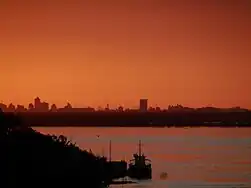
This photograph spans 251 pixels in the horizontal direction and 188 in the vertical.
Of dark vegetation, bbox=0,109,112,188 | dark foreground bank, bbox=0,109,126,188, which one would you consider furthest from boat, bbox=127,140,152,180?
dark vegetation, bbox=0,109,112,188

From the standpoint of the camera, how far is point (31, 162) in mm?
38312

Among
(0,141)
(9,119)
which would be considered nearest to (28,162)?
(0,141)

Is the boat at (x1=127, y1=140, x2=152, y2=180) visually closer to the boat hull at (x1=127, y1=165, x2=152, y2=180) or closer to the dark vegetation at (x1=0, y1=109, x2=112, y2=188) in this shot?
the boat hull at (x1=127, y1=165, x2=152, y2=180)

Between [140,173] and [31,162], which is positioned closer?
[31,162]

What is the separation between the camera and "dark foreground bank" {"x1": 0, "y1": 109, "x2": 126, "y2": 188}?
36188 millimetres

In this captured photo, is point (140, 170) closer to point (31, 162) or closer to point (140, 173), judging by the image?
point (140, 173)

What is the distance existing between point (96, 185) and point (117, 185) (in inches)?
957

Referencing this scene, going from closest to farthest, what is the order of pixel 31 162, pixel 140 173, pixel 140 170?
pixel 31 162, pixel 140 173, pixel 140 170

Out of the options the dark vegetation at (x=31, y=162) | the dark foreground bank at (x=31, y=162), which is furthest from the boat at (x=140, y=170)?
the dark vegetation at (x=31, y=162)

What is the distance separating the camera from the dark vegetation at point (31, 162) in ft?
119

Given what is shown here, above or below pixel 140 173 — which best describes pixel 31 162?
above

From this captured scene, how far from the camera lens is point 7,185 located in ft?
113

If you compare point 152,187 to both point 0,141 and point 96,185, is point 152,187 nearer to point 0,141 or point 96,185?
point 96,185

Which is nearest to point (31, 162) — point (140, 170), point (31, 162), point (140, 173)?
point (31, 162)
